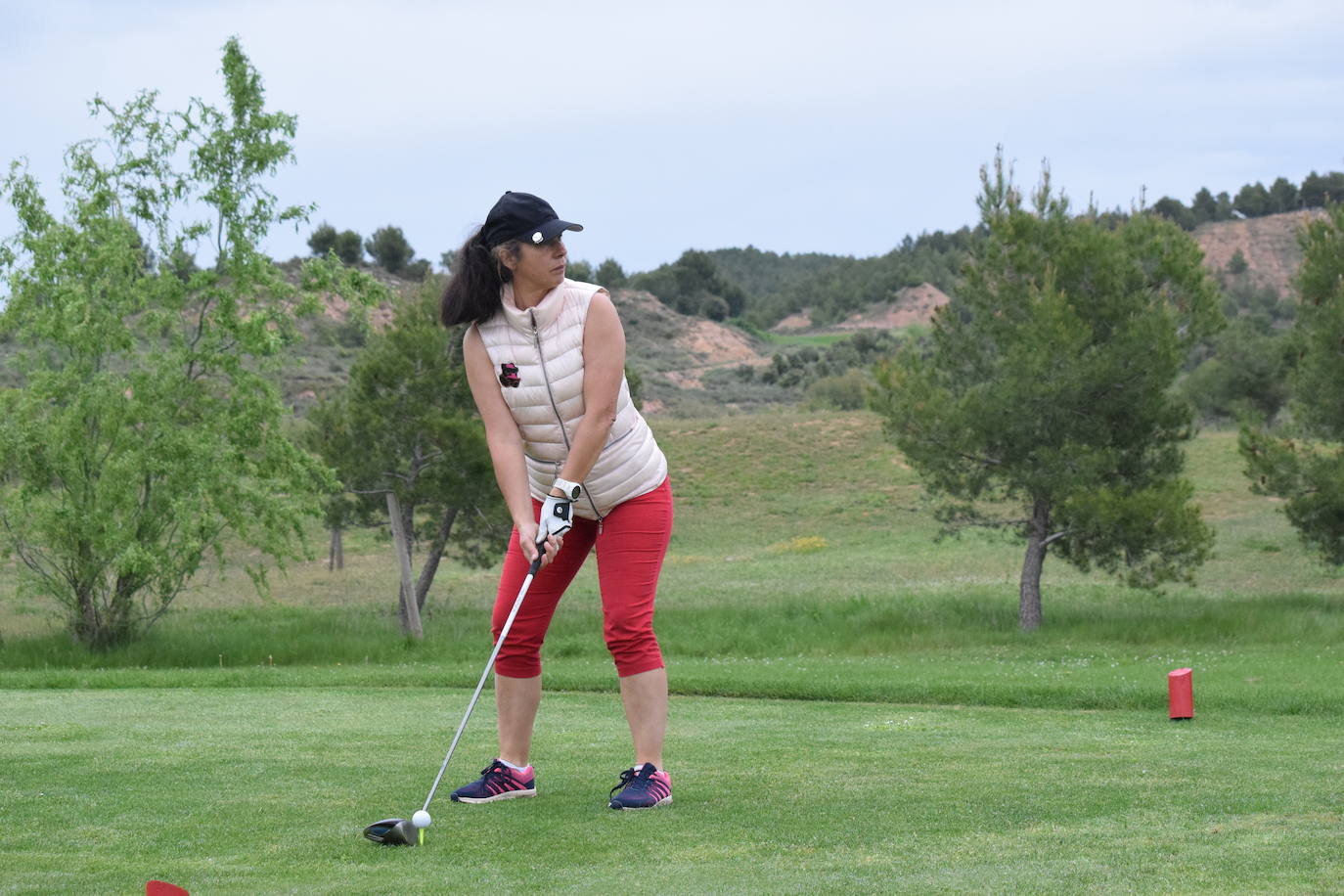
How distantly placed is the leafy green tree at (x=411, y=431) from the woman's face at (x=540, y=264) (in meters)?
17.0

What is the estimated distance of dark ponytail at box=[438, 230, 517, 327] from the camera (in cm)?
542

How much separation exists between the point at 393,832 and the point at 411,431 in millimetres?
18760

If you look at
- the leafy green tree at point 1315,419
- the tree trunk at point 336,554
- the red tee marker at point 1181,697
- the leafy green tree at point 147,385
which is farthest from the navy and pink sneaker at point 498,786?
the tree trunk at point 336,554

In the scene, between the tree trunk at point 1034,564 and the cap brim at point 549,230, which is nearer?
the cap brim at point 549,230

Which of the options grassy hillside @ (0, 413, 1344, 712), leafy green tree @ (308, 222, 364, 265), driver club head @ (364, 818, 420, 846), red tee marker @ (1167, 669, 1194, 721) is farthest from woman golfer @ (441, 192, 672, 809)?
leafy green tree @ (308, 222, 364, 265)

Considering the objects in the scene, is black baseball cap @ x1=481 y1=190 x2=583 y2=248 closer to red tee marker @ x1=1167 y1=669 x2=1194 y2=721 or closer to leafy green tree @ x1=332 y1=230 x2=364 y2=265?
red tee marker @ x1=1167 y1=669 x2=1194 y2=721

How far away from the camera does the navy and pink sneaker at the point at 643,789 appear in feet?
16.5

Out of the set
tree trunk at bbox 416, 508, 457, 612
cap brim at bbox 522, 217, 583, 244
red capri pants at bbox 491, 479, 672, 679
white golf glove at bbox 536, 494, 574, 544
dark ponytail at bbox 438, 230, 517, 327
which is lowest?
tree trunk at bbox 416, 508, 457, 612

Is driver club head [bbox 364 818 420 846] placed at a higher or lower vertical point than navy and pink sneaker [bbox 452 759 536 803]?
higher

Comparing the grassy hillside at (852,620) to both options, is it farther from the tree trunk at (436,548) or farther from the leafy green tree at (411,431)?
the leafy green tree at (411,431)

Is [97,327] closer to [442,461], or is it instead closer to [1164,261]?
[442,461]

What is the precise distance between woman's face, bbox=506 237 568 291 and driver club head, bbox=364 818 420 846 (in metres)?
1.99

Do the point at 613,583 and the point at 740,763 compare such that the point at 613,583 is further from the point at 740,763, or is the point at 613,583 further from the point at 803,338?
the point at 803,338

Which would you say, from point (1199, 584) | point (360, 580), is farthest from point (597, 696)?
point (360, 580)
